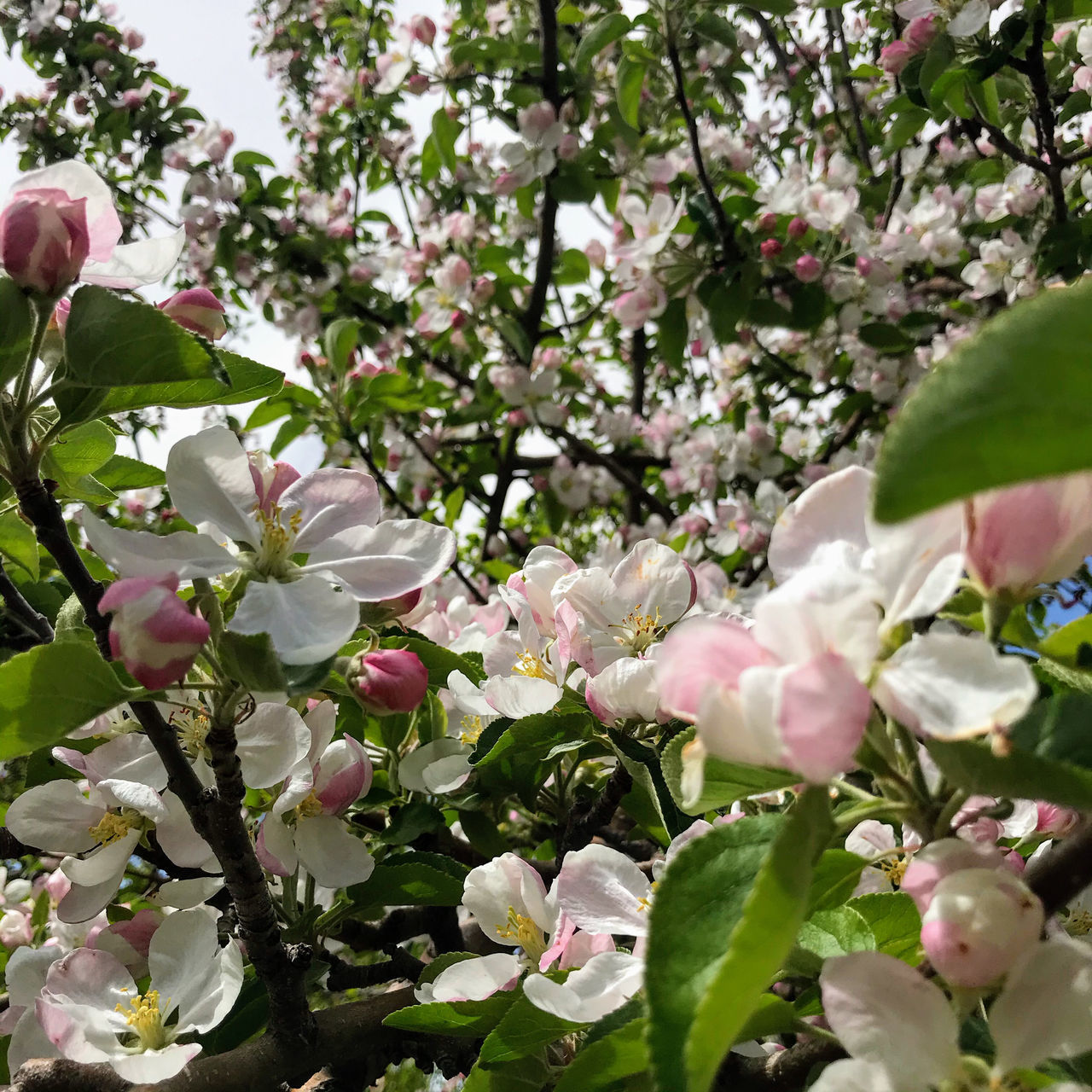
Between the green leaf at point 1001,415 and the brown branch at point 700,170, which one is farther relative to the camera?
the brown branch at point 700,170

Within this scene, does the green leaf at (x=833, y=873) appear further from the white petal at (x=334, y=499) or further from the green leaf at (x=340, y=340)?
the green leaf at (x=340, y=340)

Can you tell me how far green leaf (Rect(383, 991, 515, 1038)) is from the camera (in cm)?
76

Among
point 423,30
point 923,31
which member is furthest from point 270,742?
point 423,30

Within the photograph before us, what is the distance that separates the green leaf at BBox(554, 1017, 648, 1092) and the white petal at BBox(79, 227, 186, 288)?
675 mm

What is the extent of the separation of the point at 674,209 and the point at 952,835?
2.21 metres

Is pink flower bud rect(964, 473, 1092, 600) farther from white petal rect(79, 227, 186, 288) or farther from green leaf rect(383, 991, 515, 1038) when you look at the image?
white petal rect(79, 227, 186, 288)

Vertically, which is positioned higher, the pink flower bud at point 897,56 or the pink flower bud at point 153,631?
the pink flower bud at point 897,56

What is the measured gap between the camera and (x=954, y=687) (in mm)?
459

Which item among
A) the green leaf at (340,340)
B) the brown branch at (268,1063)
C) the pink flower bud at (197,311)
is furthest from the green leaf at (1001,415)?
the green leaf at (340,340)

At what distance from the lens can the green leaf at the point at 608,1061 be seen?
572 millimetres

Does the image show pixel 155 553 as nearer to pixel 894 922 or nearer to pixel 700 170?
pixel 894 922

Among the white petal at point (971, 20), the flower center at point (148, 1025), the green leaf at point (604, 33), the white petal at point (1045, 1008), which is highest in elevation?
the green leaf at point (604, 33)

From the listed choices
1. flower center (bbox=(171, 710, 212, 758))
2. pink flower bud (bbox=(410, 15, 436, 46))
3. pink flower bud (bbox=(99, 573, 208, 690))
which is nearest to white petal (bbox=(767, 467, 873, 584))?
pink flower bud (bbox=(99, 573, 208, 690))

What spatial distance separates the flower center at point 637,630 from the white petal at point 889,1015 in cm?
51
